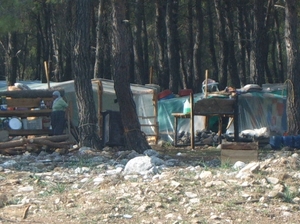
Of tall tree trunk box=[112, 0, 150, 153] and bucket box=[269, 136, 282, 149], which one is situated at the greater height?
tall tree trunk box=[112, 0, 150, 153]

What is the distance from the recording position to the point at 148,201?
405 inches

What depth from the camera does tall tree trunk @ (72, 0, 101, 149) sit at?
19.3 meters

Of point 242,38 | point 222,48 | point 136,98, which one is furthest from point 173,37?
point 136,98

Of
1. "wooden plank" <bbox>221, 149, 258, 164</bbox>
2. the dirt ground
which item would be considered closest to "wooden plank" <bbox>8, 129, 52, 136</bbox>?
"wooden plank" <bbox>221, 149, 258, 164</bbox>

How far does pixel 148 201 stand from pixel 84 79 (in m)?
9.61

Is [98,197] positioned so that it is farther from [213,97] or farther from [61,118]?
[213,97]

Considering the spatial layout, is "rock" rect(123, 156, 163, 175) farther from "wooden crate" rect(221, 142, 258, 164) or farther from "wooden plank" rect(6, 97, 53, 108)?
"wooden plank" rect(6, 97, 53, 108)

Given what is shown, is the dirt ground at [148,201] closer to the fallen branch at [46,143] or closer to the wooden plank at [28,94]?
the fallen branch at [46,143]

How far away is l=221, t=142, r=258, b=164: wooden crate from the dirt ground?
1.64 meters

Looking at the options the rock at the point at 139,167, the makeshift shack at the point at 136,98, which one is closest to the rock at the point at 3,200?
the rock at the point at 139,167

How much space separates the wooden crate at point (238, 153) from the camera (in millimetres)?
14273

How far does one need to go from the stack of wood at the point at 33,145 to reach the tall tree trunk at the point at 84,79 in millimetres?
898

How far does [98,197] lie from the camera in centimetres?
1059

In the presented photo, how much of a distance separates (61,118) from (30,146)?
8.59 feet
